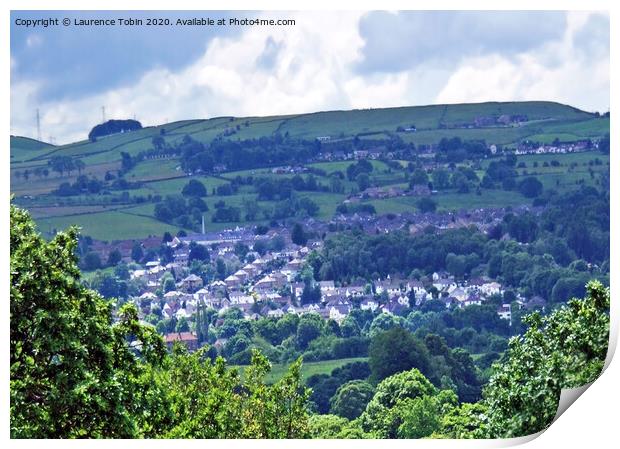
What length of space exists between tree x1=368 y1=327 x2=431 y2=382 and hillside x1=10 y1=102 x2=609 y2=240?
2.12 m

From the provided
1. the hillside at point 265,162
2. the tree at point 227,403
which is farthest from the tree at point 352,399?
the tree at point 227,403

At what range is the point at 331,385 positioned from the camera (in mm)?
18125

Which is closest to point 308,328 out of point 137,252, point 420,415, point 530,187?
point 420,415

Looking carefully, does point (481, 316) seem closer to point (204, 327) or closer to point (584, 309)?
point (204, 327)

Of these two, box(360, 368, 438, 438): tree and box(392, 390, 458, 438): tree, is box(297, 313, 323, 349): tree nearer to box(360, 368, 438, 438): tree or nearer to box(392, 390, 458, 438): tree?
box(360, 368, 438, 438): tree

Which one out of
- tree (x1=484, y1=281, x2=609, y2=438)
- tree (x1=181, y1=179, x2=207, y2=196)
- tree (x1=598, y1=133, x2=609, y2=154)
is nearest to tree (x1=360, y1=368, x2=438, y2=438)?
tree (x1=181, y1=179, x2=207, y2=196)

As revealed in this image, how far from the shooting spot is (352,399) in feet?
58.1

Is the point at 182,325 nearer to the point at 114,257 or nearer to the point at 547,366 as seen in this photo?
the point at 114,257

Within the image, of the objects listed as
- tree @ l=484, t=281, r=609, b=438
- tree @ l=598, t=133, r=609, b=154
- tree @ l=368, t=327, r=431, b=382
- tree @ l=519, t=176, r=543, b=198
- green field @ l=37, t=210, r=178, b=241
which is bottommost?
tree @ l=368, t=327, r=431, b=382

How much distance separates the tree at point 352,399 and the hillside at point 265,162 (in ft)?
8.76

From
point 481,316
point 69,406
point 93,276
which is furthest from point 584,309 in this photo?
point 481,316

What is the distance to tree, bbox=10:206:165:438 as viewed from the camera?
10234 mm

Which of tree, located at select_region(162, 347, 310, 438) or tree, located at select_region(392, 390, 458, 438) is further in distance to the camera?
tree, located at select_region(392, 390, 458, 438)

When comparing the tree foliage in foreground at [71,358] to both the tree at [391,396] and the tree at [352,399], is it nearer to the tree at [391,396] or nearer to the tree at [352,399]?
the tree at [391,396]
